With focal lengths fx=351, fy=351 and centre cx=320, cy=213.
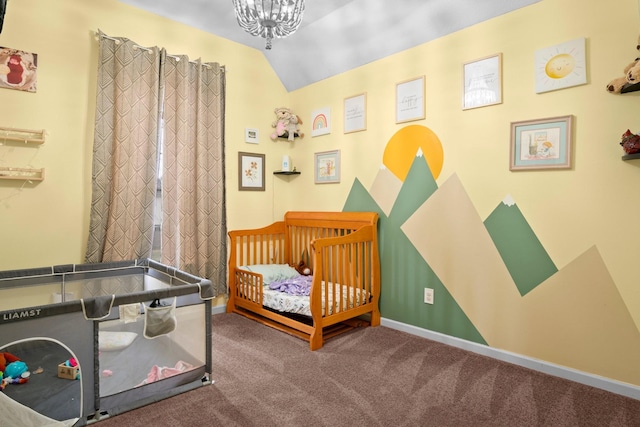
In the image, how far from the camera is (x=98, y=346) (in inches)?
66.1

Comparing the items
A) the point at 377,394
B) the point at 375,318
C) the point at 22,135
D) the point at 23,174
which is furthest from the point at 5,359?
the point at 375,318

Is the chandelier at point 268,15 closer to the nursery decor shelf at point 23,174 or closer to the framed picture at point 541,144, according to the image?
the framed picture at point 541,144

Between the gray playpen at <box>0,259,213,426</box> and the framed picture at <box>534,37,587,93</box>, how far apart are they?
2408mm

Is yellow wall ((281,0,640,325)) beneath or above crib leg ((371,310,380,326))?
above

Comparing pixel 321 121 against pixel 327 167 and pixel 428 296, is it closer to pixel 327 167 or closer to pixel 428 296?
pixel 327 167

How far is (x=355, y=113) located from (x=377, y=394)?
2.36 meters

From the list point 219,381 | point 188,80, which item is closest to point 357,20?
point 188,80

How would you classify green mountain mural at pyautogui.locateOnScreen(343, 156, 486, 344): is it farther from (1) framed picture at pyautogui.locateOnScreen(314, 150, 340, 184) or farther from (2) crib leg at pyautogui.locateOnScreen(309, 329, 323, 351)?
(2) crib leg at pyautogui.locateOnScreen(309, 329, 323, 351)

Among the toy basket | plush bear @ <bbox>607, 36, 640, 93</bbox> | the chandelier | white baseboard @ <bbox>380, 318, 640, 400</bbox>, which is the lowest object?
white baseboard @ <bbox>380, 318, 640, 400</bbox>

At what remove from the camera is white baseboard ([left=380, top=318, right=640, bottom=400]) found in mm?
1942

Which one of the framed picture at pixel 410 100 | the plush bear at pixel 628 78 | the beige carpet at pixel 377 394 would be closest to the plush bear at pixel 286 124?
the framed picture at pixel 410 100

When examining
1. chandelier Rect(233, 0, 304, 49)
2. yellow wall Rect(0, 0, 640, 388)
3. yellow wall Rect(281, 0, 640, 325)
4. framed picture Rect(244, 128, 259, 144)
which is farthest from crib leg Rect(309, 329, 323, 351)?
framed picture Rect(244, 128, 259, 144)

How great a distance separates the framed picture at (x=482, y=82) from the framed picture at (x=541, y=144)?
0.85 feet

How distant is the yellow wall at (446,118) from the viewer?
1979 mm
